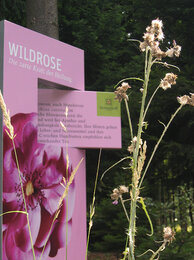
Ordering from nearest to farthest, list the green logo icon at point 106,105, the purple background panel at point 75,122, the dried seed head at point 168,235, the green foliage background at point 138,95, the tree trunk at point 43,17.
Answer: the dried seed head at point 168,235, the purple background panel at point 75,122, the green logo icon at point 106,105, the tree trunk at point 43,17, the green foliage background at point 138,95

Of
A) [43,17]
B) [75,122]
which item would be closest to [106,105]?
[75,122]

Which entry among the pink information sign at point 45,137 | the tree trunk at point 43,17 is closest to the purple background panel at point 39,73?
the pink information sign at point 45,137

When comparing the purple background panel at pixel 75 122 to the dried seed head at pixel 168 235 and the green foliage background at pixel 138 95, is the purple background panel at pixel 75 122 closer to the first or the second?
the green foliage background at pixel 138 95

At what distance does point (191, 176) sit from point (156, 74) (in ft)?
7.28

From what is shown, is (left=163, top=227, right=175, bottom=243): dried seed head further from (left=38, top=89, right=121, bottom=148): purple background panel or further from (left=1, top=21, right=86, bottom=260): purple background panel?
(left=38, top=89, right=121, bottom=148): purple background panel

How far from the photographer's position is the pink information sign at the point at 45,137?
11.4ft

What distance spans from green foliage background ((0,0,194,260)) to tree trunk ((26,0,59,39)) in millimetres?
1208

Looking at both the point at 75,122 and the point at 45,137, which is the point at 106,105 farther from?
the point at 45,137

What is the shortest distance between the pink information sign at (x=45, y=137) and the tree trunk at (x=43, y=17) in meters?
1.81

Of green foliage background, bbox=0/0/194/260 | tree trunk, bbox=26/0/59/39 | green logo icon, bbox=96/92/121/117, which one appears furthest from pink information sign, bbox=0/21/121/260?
green foliage background, bbox=0/0/194/260

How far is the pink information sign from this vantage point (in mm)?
3486

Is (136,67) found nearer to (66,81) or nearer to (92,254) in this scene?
(92,254)

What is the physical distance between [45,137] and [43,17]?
2.63 meters

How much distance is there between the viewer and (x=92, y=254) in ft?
21.4
